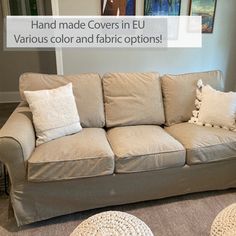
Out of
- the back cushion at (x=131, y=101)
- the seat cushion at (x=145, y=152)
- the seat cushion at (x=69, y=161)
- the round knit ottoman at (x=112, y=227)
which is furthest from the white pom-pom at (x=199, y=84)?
the round knit ottoman at (x=112, y=227)

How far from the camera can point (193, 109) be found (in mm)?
2318

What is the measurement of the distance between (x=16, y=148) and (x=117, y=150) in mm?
657

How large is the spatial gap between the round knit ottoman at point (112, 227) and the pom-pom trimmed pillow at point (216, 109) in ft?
4.02

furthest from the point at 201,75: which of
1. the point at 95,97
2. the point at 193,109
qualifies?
the point at 95,97

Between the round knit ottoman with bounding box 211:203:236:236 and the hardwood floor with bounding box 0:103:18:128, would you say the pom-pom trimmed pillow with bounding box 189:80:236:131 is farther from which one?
the hardwood floor with bounding box 0:103:18:128

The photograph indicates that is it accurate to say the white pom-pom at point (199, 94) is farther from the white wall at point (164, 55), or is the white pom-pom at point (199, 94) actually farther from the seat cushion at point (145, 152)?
the white wall at point (164, 55)

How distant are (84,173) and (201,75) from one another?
146 cm

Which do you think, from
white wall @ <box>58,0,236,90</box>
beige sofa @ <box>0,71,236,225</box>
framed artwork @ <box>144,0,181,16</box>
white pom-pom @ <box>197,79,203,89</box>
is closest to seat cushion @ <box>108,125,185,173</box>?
beige sofa @ <box>0,71,236,225</box>

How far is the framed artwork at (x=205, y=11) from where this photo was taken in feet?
10.5

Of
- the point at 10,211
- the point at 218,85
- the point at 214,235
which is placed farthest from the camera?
the point at 218,85

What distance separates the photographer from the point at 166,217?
5.99 feet

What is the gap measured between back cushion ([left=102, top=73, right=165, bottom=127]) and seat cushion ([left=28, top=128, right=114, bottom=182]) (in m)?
0.47

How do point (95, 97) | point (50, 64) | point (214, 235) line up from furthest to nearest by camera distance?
point (50, 64) < point (95, 97) < point (214, 235)

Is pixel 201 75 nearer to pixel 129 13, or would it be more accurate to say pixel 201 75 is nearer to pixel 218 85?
pixel 218 85
